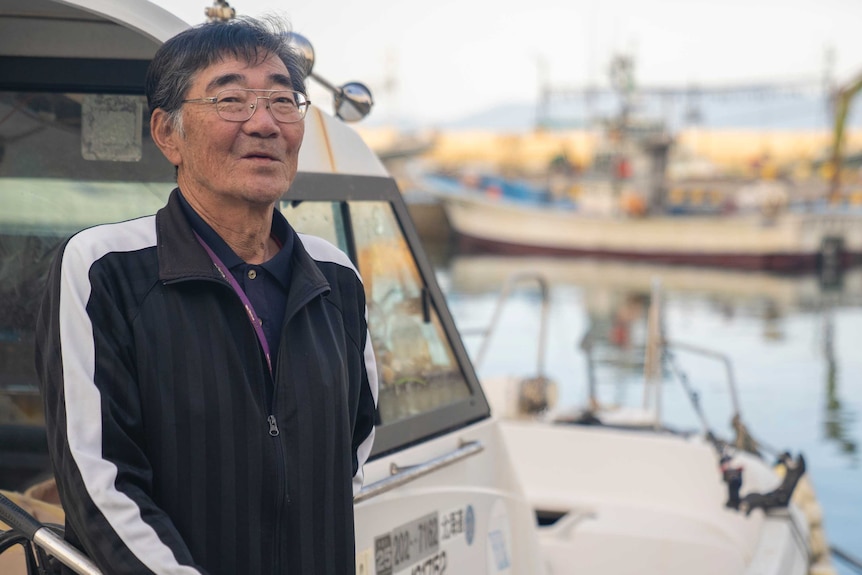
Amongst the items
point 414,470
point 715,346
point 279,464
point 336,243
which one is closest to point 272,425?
point 279,464

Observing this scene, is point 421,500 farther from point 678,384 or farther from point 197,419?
point 678,384

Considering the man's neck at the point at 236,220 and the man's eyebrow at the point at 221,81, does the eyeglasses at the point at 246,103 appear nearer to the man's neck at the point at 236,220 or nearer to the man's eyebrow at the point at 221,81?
the man's eyebrow at the point at 221,81

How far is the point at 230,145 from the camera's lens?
77.2 inches

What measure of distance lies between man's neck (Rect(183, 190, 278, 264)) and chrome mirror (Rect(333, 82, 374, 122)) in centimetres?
141

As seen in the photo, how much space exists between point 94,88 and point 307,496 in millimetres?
1666

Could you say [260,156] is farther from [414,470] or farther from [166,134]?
[414,470]

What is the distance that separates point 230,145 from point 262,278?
0.24 meters

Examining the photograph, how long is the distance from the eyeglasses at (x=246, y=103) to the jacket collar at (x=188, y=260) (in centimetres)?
18

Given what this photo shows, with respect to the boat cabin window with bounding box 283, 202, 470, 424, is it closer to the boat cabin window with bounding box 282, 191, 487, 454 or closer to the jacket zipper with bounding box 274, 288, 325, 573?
the boat cabin window with bounding box 282, 191, 487, 454

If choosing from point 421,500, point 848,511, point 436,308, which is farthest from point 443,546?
point 848,511

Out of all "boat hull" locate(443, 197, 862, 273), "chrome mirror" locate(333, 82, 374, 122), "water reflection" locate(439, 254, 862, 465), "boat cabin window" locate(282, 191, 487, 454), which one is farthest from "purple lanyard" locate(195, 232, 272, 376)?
"boat hull" locate(443, 197, 862, 273)

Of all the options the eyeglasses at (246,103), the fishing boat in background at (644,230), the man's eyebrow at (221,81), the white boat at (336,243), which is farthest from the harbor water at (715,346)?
the man's eyebrow at (221,81)

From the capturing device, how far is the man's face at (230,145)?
195 centimetres

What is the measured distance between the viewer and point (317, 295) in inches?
78.4
